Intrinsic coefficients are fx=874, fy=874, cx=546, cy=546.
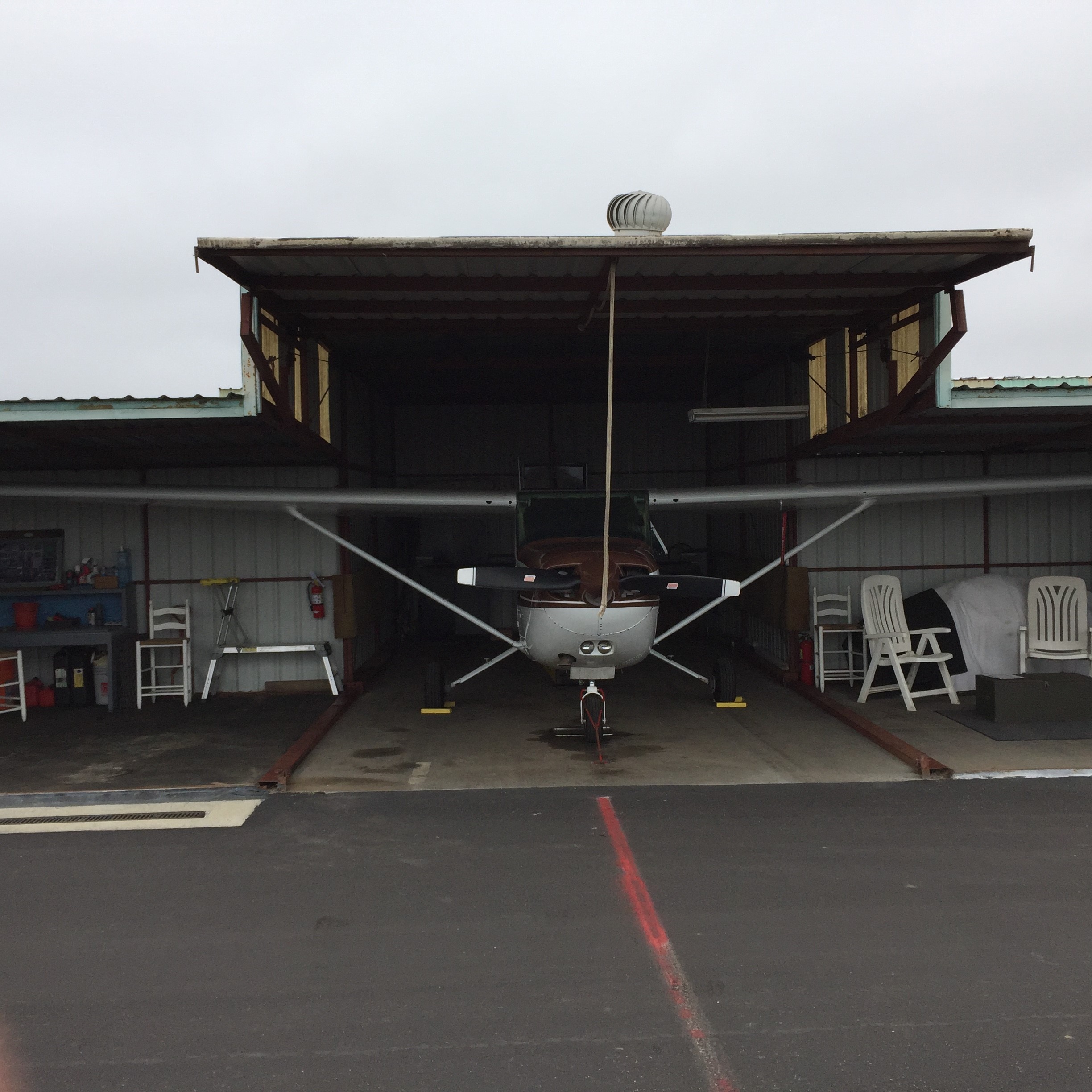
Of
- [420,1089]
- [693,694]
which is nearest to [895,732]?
[693,694]

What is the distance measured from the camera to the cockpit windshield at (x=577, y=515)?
366 inches

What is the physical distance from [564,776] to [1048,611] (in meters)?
5.99

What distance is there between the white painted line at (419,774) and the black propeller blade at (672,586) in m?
2.30

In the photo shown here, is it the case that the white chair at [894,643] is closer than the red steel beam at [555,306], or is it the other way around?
the red steel beam at [555,306]

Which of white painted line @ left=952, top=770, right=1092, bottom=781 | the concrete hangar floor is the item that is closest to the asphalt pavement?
white painted line @ left=952, top=770, right=1092, bottom=781

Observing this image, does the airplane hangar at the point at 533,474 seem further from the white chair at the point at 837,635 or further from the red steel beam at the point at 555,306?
the white chair at the point at 837,635

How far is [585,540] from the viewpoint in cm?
877

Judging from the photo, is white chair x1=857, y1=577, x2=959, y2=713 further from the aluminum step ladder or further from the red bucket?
the red bucket

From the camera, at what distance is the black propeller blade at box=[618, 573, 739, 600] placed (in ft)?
25.0

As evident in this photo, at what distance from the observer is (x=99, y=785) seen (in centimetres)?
703

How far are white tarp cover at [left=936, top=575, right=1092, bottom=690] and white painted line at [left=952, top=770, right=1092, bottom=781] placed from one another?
2976 millimetres

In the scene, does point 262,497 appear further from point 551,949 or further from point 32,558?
point 551,949

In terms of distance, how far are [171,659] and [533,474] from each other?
522 cm

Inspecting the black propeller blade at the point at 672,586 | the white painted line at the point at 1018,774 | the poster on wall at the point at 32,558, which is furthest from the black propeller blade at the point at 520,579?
the poster on wall at the point at 32,558
